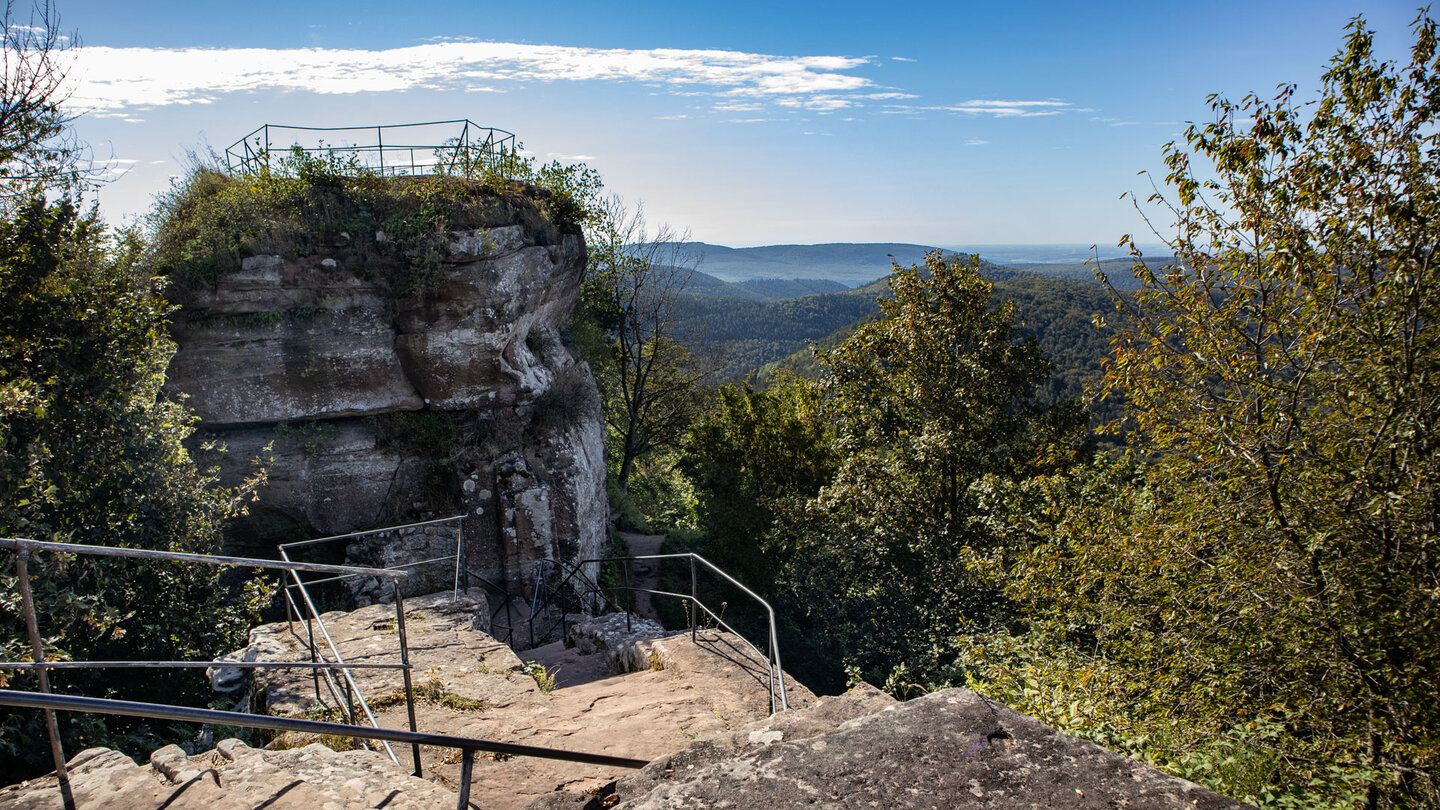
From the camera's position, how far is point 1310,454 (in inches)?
193

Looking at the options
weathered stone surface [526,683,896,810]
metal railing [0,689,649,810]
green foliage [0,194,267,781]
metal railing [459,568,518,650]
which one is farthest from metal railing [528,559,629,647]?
metal railing [0,689,649,810]

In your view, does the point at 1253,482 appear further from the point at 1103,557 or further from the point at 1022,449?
the point at 1022,449

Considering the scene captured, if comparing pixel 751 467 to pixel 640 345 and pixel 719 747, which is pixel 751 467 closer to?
pixel 640 345

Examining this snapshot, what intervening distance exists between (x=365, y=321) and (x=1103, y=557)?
39.2 feet

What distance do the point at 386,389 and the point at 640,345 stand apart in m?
13.4

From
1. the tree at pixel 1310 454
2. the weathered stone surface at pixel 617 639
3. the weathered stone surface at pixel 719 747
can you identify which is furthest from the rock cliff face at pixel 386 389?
the weathered stone surface at pixel 719 747

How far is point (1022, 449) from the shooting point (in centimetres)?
1226

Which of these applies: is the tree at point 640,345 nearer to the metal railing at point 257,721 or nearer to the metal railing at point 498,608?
the metal railing at point 498,608

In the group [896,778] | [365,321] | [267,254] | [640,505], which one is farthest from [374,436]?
[640,505]

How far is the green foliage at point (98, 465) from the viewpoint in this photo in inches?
250

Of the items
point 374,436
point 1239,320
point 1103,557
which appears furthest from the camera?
point 374,436

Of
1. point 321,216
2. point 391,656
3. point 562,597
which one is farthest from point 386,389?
point 391,656

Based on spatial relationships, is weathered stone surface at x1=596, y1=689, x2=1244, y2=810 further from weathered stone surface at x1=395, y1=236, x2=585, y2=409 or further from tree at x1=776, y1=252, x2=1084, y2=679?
weathered stone surface at x1=395, y1=236, x2=585, y2=409

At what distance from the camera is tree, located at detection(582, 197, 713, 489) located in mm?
24156
